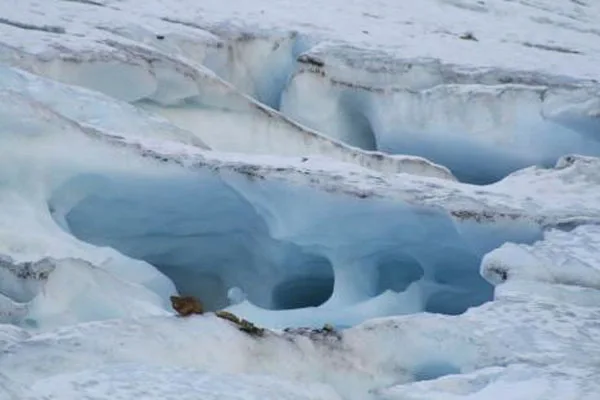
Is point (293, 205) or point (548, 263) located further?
point (293, 205)

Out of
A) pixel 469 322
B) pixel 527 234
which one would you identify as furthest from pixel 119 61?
pixel 469 322

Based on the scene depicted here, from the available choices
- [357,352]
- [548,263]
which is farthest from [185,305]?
[548,263]

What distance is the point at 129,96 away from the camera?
3.57 metres

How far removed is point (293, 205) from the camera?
2881 mm

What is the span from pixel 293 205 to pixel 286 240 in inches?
5.0

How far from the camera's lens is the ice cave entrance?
9.33ft

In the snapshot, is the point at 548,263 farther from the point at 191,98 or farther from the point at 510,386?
the point at 191,98

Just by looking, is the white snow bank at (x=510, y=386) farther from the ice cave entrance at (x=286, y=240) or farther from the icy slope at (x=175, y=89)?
the icy slope at (x=175, y=89)

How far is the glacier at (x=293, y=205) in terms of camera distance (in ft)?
6.90

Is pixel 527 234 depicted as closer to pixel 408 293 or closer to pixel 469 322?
pixel 408 293

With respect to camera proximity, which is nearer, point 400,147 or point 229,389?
point 229,389

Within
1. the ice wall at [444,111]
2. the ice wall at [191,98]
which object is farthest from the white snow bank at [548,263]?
the ice wall at [444,111]

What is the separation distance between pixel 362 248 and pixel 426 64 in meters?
1.30

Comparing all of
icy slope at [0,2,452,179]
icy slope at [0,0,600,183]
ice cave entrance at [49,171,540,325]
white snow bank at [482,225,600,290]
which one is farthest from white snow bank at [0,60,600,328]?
icy slope at [0,0,600,183]
